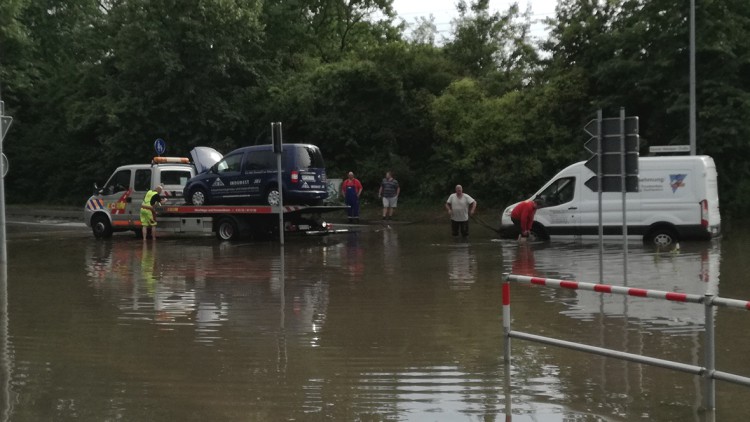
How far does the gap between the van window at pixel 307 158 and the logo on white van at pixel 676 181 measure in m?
9.06

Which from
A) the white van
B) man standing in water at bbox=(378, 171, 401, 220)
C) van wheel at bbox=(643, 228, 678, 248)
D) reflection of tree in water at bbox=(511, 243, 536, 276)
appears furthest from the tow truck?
van wheel at bbox=(643, 228, 678, 248)

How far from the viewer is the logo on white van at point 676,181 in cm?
2195

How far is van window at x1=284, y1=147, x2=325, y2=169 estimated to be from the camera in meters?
25.6

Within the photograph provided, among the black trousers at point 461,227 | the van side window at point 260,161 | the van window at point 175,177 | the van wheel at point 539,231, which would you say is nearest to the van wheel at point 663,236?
the van wheel at point 539,231

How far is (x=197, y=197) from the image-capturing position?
26562mm

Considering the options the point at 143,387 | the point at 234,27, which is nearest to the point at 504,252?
the point at 143,387

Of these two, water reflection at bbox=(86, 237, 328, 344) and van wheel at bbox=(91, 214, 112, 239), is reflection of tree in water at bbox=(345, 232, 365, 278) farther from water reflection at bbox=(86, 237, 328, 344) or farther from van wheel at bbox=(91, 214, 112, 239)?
van wheel at bbox=(91, 214, 112, 239)

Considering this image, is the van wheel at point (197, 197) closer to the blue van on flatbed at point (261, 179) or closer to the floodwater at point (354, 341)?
the blue van on flatbed at point (261, 179)

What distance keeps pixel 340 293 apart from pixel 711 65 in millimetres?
21060

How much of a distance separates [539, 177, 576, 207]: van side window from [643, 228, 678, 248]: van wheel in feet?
6.82

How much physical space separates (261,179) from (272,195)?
0.54 meters

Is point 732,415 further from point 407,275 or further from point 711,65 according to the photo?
point 711,65

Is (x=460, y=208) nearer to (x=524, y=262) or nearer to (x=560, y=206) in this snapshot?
(x=560, y=206)

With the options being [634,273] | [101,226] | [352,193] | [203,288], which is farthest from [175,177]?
[634,273]
